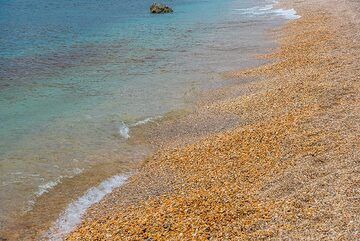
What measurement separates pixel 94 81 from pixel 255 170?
19.1 metres

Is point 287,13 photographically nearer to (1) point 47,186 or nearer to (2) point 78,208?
(1) point 47,186

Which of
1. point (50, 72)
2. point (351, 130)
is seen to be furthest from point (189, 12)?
point (351, 130)

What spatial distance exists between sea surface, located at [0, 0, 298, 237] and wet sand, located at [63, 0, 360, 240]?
204 cm

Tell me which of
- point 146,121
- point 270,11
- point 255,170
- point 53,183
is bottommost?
point 53,183

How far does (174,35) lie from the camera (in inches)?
1930

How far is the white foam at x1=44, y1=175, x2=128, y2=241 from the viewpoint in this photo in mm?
13828

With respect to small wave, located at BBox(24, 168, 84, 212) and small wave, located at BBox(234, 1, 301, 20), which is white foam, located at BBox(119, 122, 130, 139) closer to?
small wave, located at BBox(24, 168, 84, 212)

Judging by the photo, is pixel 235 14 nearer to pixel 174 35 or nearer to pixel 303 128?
pixel 174 35

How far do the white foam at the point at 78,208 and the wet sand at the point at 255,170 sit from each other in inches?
14.8

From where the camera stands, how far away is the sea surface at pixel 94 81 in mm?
18438

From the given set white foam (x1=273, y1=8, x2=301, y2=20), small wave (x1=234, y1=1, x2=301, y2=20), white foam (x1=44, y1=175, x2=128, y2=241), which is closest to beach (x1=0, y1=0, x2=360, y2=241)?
white foam (x1=44, y1=175, x2=128, y2=241)

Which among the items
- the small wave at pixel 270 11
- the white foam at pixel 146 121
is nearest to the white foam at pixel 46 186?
the white foam at pixel 146 121

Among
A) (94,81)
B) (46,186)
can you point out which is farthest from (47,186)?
(94,81)

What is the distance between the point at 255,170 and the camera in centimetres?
1585
